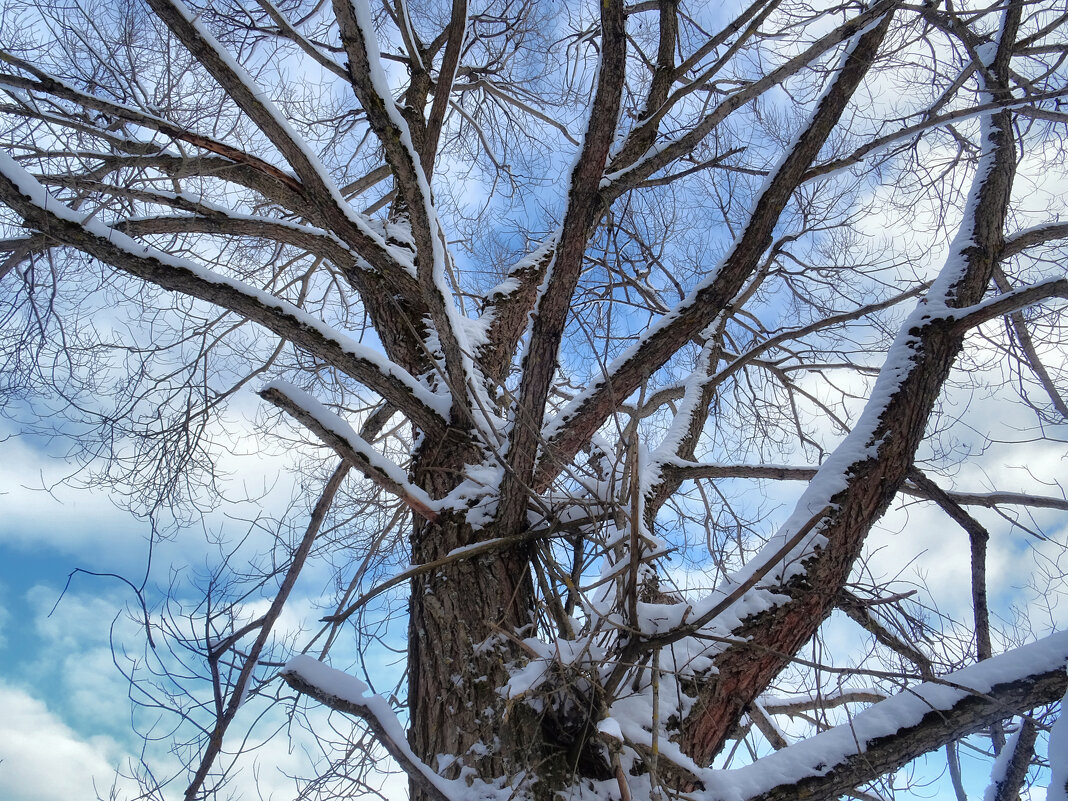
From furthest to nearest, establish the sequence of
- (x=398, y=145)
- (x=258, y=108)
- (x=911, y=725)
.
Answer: (x=258, y=108) < (x=398, y=145) < (x=911, y=725)

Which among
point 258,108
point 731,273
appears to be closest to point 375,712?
point 731,273

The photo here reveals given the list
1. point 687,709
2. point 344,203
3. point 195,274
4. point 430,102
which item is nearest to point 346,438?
point 195,274

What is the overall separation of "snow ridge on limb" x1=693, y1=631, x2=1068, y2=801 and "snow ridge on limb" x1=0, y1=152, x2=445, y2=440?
1.56m

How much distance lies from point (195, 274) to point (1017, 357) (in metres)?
3.36

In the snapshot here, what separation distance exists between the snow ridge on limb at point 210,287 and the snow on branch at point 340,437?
1.05ft

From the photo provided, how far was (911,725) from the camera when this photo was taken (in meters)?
1.43

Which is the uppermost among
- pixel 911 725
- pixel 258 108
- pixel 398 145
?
pixel 258 108

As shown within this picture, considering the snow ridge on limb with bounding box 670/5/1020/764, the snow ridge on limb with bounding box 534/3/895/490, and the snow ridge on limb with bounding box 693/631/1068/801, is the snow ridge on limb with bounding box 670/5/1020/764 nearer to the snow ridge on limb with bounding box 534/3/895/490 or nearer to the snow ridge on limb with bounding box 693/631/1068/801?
the snow ridge on limb with bounding box 693/631/1068/801

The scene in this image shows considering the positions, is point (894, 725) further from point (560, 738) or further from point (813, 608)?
point (560, 738)

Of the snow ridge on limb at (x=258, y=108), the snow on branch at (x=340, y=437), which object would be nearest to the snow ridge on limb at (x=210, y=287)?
the snow on branch at (x=340, y=437)

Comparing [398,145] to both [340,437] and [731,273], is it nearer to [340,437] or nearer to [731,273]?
[340,437]

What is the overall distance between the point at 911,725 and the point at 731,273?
4.70ft

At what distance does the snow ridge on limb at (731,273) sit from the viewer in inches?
83.8

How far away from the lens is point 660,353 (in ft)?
7.67
